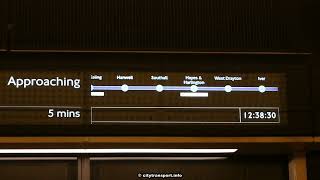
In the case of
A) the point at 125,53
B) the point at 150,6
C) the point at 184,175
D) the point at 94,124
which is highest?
the point at 150,6

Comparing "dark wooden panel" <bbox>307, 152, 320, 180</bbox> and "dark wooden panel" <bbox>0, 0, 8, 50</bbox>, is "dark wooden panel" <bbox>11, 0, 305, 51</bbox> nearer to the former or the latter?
"dark wooden panel" <bbox>0, 0, 8, 50</bbox>

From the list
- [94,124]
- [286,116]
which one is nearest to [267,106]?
[286,116]

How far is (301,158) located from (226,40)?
561 mm

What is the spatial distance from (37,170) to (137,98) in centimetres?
54

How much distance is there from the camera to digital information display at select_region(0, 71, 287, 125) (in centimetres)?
229

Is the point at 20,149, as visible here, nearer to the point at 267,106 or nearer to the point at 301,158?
the point at 267,106

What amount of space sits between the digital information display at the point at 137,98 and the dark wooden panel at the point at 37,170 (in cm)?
34

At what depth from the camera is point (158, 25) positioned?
2.42 metres

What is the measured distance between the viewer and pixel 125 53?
7.72 feet

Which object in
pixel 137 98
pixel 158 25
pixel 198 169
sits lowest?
pixel 198 169

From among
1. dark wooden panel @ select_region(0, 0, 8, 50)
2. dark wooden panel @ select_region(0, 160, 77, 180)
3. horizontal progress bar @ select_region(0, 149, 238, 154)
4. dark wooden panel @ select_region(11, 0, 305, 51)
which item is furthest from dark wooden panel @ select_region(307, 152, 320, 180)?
dark wooden panel @ select_region(0, 0, 8, 50)

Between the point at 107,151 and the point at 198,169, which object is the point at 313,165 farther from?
the point at 107,151

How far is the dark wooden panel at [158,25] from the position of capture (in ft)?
7.80

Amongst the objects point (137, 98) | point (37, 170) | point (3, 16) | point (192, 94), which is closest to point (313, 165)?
point (192, 94)
